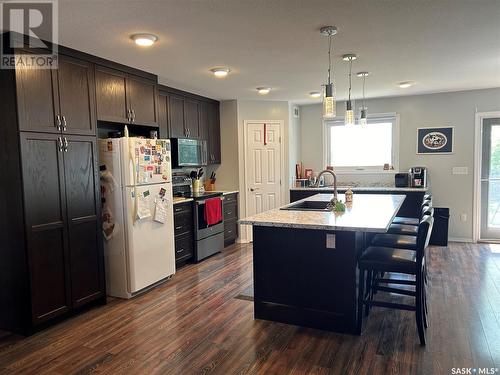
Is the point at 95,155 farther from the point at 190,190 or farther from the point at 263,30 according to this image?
the point at 190,190

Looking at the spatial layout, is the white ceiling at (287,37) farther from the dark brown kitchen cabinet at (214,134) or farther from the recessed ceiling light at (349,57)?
the dark brown kitchen cabinet at (214,134)

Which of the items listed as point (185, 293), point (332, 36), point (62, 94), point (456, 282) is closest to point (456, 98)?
point (456, 282)

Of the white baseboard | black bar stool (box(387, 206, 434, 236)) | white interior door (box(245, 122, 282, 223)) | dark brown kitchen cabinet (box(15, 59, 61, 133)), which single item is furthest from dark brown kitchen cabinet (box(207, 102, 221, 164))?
the white baseboard

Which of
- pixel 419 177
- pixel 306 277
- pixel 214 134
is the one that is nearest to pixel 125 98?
pixel 214 134

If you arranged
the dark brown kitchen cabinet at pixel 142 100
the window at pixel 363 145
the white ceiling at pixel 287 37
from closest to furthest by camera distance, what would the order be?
the white ceiling at pixel 287 37 → the dark brown kitchen cabinet at pixel 142 100 → the window at pixel 363 145

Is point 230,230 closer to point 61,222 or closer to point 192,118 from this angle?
point 192,118

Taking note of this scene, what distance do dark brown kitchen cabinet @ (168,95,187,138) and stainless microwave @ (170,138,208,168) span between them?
102mm

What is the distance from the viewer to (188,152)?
16.7ft

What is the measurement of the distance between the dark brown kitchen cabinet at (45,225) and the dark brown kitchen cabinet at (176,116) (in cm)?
200

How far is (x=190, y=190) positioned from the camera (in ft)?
18.1

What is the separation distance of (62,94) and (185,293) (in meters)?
2.22

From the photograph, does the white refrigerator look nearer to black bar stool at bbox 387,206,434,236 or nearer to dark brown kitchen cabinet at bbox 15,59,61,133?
dark brown kitchen cabinet at bbox 15,59,61,133

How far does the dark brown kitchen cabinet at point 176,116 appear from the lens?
4855mm

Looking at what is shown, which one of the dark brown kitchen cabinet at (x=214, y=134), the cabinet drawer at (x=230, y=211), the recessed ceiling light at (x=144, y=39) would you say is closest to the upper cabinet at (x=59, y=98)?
the recessed ceiling light at (x=144, y=39)
